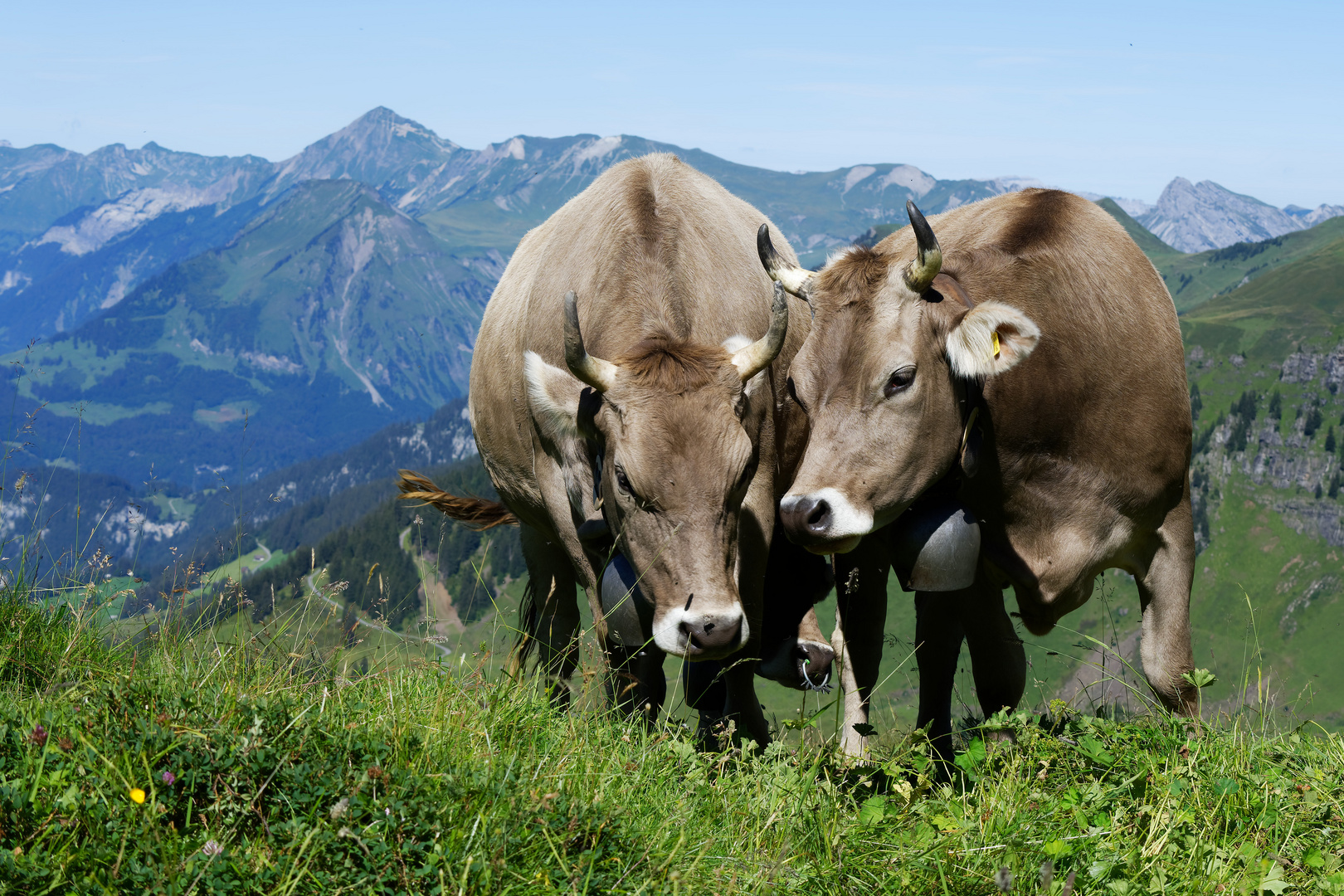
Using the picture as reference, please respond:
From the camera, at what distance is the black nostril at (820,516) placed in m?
6.09

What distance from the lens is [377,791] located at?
3.71 meters

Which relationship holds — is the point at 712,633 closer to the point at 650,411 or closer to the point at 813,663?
the point at 650,411

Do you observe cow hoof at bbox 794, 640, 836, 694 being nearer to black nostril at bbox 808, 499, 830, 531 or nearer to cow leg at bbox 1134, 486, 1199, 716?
black nostril at bbox 808, 499, 830, 531

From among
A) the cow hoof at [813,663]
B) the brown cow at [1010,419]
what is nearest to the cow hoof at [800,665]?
the cow hoof at [813,663]

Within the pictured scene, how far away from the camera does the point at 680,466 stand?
5922mm

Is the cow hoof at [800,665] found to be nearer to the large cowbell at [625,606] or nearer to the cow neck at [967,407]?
the large cowbell at [625,606]

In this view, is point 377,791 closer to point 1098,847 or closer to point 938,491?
point 1098,847

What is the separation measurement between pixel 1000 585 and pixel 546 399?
151 inches

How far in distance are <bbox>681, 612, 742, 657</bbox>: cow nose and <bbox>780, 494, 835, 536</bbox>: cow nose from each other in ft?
2.56

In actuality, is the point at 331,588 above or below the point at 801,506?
below

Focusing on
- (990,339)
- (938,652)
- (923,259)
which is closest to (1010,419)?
(990,339)

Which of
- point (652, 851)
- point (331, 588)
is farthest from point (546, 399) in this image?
point (652, 851)

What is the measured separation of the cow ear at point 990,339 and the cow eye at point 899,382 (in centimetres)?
A: 32

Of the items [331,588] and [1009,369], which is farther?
[1009,369]
